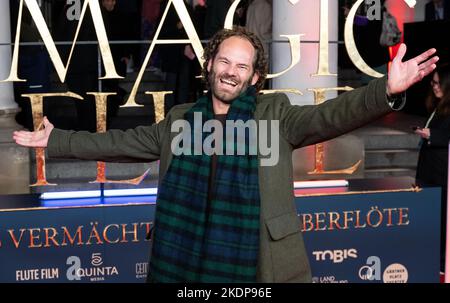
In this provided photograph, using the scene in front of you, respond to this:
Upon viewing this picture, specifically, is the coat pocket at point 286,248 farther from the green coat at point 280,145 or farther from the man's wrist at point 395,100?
the man's wrist at point 395,100

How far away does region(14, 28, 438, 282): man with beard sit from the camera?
3.46 m

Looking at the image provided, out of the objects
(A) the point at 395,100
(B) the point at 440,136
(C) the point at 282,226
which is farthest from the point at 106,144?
(B) the point at 440,136

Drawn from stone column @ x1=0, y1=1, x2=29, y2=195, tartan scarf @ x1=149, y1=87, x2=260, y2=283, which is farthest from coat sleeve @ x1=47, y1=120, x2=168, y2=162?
stone column @ x1=0, y1=1, x2=29, y2=195

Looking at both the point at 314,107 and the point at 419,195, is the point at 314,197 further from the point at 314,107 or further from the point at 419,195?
the point at 314,107

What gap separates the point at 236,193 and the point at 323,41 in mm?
3927

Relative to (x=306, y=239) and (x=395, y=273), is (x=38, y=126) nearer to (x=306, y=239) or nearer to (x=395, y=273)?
(x=306, y=239)

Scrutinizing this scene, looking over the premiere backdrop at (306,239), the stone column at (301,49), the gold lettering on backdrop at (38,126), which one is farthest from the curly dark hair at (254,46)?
the stone column at (301,49)

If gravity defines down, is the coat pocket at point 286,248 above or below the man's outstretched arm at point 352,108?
below

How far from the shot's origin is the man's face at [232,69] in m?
3.60

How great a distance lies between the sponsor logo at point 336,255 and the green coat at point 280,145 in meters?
2.01

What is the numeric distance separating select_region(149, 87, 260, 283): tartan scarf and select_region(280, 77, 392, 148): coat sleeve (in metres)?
0.17

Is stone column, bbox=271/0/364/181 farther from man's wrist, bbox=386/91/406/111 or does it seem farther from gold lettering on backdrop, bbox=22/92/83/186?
man's wrist, bbox=386/91/406/111

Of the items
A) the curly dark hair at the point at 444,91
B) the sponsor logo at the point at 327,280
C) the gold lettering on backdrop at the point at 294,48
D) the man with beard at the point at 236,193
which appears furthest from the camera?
the gold lettering on backdrop at the point at 294,48
